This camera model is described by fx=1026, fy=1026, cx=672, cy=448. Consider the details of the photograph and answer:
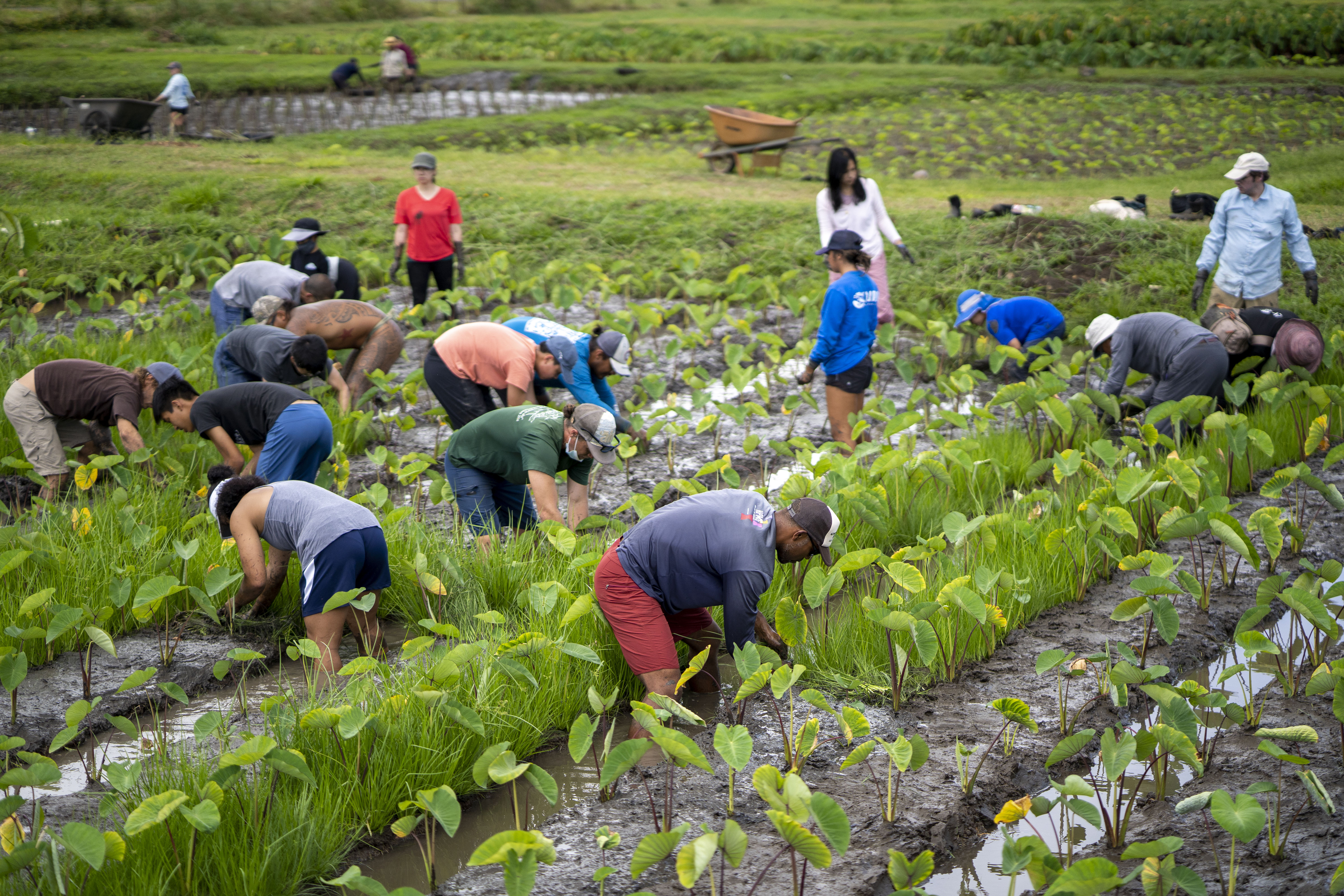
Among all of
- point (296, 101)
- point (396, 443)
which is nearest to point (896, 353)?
point (396, 443)

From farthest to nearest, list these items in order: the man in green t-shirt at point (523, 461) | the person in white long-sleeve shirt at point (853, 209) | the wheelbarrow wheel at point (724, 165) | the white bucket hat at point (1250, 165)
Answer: the wheelbarrow wheel at point (724, 165)
the person in white long-sleeve shirt at point (853, 209)
the white bucket hat at point (1250, 165)
the man in green t-shirt at point (523, 461)

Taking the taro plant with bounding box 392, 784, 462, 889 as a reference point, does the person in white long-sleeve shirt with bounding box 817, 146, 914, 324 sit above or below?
above

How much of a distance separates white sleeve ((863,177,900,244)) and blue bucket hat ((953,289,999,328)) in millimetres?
723

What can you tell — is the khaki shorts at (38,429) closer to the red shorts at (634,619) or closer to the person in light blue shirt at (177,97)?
the red shorts at (634,619)

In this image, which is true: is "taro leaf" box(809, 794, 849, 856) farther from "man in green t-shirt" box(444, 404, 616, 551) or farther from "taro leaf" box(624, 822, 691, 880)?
"man in green t-shirt" box(444, 404, 616, 551)

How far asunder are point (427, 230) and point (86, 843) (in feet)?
21.0

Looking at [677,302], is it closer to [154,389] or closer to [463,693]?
[154,389]

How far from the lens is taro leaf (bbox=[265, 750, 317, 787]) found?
298 cm

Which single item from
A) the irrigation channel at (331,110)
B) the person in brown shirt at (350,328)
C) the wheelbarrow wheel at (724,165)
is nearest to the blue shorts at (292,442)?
the person in brown shirt at (350,328)

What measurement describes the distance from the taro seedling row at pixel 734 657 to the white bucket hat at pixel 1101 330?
0.70 feet

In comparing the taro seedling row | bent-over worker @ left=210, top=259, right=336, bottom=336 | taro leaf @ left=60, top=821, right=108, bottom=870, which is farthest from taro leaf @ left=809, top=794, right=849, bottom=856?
bent-over worker @ left=210, top=259, right=336, bottom=336

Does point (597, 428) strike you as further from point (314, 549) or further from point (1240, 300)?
point (1240, 300)

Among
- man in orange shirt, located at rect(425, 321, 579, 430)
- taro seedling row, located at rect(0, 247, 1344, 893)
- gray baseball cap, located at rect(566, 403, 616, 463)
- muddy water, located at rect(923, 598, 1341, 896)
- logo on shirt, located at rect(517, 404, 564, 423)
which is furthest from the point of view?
man in orange shirt, located at rect(425, 321, 579, 430)

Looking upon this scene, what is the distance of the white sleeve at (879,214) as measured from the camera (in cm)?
721
